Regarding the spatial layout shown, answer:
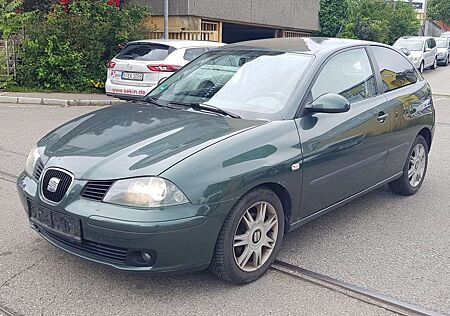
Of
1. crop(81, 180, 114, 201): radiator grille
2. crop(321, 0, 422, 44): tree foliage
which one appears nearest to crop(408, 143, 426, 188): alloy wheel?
crop(81, 180, 114, 201): radiator grille

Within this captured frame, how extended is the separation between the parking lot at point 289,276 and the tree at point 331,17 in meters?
21.0

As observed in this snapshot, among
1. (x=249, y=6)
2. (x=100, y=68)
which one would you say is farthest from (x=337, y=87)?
(x=249, y=6)

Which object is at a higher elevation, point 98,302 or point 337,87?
point 337,87

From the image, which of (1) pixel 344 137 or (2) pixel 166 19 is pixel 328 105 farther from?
(2) pixel 166 19

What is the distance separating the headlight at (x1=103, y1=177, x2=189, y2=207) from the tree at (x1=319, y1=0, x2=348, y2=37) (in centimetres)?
2326

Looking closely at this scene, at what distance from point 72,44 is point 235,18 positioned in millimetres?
7004

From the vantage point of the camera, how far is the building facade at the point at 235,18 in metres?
15.4

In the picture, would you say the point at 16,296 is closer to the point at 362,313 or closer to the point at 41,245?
the point at 41,245

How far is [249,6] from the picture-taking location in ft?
59.9

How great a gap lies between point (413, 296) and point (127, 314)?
1877 millimetres

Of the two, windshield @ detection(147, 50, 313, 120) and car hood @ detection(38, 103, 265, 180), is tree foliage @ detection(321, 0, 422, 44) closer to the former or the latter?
windshield @ detection(147, 50, 313, 120)

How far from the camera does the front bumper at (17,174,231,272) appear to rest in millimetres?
2863

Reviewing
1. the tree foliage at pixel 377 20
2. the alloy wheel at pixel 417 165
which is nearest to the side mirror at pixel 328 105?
the alloy wheel at pixel 417 165

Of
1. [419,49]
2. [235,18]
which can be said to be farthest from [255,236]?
[419,49]
